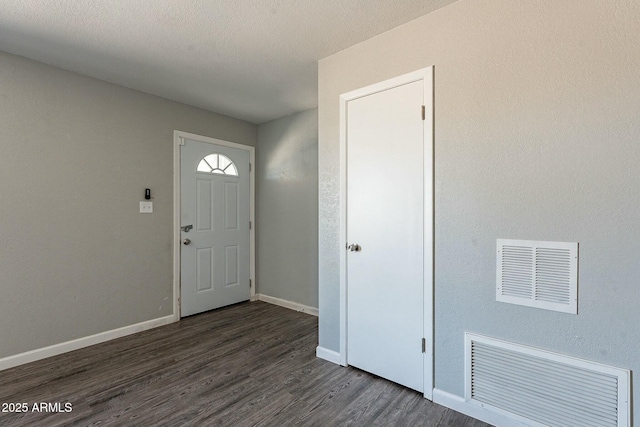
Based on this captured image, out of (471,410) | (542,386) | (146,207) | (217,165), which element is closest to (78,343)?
(146,207)

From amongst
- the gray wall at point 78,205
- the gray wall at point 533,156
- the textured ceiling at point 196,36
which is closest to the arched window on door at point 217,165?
the gray wall at point 78,205

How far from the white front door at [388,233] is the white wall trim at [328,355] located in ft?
0.34

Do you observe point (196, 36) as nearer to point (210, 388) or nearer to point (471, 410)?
point (210, 388)

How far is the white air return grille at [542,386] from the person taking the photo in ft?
4.83

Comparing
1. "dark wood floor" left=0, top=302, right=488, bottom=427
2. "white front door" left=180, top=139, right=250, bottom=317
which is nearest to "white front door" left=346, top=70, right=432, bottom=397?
"dark wood floor" left=0, top=302, right=488, bottom=427

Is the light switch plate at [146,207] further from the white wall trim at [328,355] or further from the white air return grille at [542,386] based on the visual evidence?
the white air return grille at [542,386]

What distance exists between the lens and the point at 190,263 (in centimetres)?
370

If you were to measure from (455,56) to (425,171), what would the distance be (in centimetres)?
71

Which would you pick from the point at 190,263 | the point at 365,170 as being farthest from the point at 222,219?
the point at 365,170

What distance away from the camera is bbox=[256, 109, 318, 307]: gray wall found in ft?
12.5

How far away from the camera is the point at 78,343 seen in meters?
2.81

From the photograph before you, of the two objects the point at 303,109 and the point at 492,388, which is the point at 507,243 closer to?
the point at 492,388

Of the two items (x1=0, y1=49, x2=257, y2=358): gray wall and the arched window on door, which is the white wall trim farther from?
the arched window on door

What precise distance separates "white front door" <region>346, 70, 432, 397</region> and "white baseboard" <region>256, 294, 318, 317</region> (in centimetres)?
134
